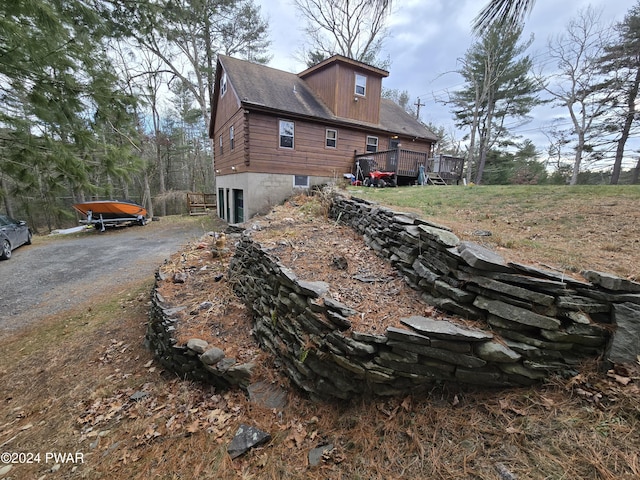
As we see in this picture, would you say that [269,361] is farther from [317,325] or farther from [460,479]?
[460,479]

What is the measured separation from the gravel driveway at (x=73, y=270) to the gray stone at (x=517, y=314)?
760cm

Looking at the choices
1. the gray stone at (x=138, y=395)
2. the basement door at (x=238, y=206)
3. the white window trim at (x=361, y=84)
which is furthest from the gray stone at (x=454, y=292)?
the white window trim at (x=361, y=84)

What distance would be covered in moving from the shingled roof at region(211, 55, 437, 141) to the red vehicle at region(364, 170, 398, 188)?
3128 mm

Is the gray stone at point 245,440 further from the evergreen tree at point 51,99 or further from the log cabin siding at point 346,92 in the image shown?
the log cabin siding at point 346,92

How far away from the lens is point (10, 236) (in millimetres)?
8906

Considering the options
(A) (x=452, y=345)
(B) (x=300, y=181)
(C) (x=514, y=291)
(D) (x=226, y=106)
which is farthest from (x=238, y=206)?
(C) (x=514, y=291)

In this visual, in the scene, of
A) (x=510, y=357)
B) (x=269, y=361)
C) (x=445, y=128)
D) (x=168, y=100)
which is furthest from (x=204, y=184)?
(x=510, y=357)

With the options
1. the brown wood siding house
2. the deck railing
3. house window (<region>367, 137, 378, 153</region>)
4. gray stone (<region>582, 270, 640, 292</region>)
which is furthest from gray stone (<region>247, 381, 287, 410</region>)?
house window (<region>367, 137, 378, 153</region>)

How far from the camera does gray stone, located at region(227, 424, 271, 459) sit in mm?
2505

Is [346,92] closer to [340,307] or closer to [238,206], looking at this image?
[238,206]

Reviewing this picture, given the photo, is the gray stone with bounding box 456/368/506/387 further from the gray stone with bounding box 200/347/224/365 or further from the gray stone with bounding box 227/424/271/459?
the gray stone with bounding box 200/347/224/365

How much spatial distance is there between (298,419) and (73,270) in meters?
→ 8.72

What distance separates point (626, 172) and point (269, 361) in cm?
2935

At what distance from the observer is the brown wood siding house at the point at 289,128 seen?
35.2ft
